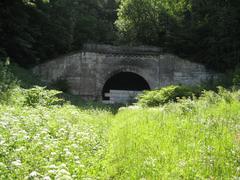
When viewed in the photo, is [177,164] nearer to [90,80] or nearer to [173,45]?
[90,80]

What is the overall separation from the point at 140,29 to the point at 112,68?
5.25 m

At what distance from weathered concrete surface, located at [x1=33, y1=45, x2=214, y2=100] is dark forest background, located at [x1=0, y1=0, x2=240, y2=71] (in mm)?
1208

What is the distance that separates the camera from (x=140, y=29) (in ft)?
93.1

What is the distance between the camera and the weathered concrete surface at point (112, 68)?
78.2 ft

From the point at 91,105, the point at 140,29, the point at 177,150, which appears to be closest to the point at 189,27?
the point at 140,29

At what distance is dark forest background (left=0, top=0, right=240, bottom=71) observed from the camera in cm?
2137

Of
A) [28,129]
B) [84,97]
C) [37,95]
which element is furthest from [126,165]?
[84,97]

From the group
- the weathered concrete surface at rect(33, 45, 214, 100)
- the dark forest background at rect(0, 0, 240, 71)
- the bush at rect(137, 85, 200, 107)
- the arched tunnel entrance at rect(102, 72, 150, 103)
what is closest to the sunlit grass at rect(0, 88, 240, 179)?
the bush at rect(137, 85, 200, 107)

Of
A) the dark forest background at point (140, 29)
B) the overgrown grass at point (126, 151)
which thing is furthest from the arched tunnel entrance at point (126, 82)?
the overgrown grass at point (126, 151)

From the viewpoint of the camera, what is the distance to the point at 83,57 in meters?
24.0

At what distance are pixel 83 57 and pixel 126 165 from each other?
768 inches

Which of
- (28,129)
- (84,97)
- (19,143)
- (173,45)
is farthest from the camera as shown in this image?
(173,45)

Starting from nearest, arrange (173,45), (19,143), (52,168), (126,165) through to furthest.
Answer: (52,168) < (19,143) < (126,165) < (173,45)

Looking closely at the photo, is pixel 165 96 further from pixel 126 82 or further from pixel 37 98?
pixel 126 82
